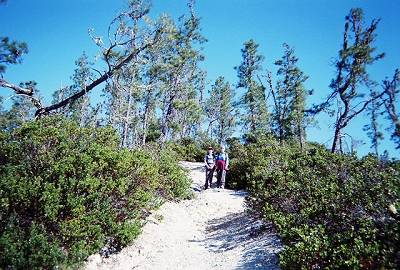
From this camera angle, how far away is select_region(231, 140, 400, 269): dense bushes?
428 centimetres

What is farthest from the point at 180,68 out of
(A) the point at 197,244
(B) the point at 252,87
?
(A) the point at 197,244

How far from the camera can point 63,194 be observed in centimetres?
607

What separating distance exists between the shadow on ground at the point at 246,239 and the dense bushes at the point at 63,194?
2039 millimetres

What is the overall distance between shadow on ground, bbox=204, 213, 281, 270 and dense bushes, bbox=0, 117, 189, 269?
2039mm

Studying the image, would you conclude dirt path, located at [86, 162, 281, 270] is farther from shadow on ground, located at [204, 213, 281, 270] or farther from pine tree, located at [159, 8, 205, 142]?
pine tree, located at [159, 8, 205, 142]

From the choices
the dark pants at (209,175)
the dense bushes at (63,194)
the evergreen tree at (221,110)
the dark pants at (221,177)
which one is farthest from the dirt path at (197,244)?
the evergreen tree at (221,110)

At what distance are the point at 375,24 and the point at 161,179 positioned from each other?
58.0 ft

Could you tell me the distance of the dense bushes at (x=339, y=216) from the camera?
168 inches

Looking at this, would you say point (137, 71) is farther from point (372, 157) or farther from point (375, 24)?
point (372, 157)

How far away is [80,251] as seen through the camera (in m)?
5.41

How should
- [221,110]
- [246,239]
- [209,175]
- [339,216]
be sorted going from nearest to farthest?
1. [339,216]
2. [246,239]
3. [209,175]
4. [221,110]

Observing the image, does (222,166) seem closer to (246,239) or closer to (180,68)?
(246,239)

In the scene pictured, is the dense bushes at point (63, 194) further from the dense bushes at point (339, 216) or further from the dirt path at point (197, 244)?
the dense bushes at point (339, 216)

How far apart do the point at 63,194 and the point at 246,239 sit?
4.00 meters
